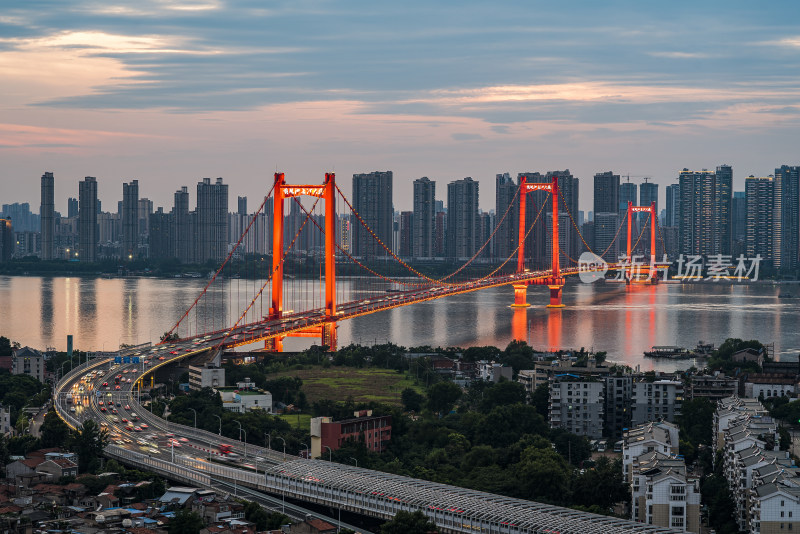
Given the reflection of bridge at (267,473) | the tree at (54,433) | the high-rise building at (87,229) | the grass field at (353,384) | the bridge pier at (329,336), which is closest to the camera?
the reflection of bridge at (267,473)

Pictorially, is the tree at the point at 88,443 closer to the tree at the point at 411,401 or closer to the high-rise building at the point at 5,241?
the tree at the point at 411,401

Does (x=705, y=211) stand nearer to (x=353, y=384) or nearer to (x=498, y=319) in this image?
(x=498, y=319)

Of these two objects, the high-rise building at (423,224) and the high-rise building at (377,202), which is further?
the high-rise building at (423,224)

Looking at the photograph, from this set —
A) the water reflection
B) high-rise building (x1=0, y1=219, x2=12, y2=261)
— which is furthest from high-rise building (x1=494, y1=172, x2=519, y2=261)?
high-rise building (x1=0, y1=219, x2=12, y2=261)

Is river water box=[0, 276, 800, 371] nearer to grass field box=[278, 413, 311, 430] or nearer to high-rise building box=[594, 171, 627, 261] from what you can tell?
grass field box=[278, 413, 311, 430]

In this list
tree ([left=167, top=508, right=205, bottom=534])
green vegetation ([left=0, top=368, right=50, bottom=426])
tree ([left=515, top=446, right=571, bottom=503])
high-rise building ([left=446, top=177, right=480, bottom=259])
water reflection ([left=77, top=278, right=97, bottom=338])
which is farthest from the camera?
high-rise building ([left=446, top=177, right=480, bottom=259])

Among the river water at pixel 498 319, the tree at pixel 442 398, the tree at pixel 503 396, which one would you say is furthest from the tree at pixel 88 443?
the river water at pixel 498 319

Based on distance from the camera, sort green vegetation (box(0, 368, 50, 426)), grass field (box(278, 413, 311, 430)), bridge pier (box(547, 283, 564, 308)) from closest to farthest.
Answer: grass field (box(278, 413, 311, 430))
green vegetation (box(0, 368, 50, 426))
bridge pier (box(547, 283, 564, 308))
